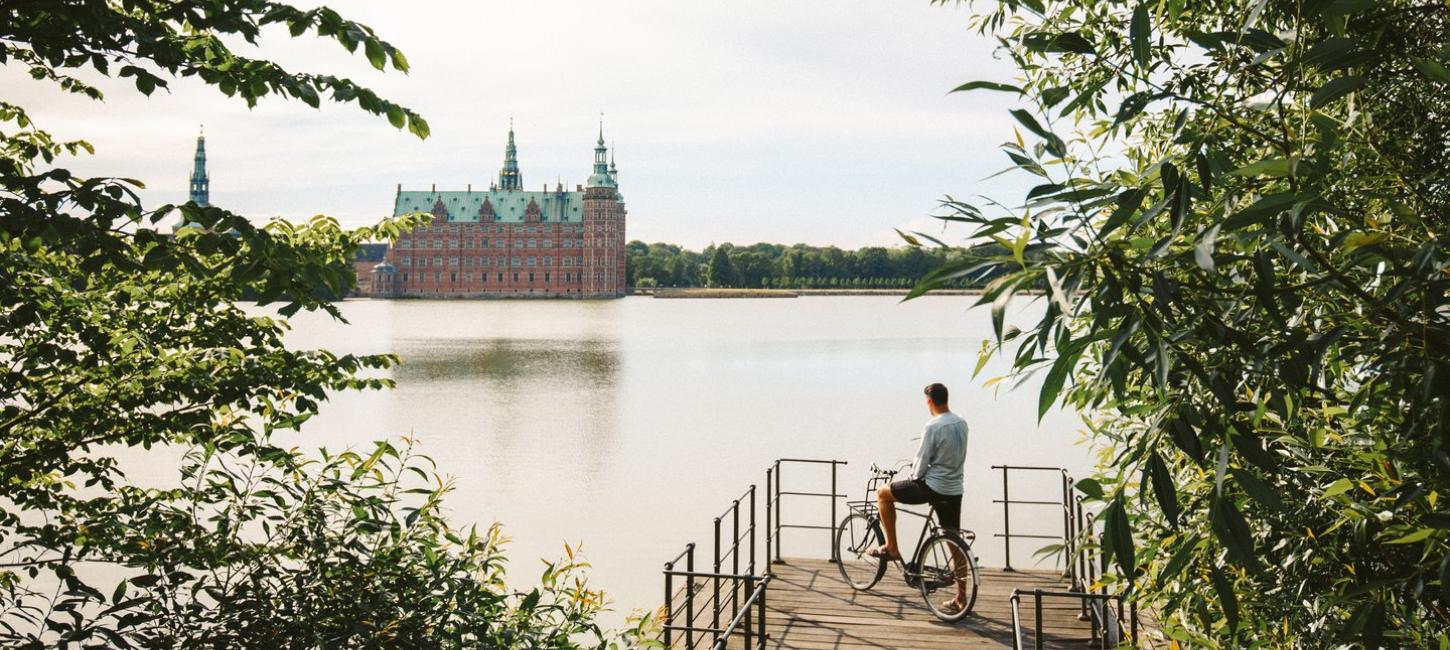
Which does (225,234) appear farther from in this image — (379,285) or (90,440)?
(379,285)

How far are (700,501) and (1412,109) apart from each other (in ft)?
53.7

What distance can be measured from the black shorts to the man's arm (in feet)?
0.21

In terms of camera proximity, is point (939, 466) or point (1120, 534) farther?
point (939, 466)

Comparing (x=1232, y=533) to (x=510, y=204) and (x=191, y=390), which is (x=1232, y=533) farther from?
(x=510, y=204)

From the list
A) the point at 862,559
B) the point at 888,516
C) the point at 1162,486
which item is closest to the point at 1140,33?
the point at 1162,486

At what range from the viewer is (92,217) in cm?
308

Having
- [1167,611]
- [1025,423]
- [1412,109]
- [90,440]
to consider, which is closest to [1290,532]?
[1167,611]

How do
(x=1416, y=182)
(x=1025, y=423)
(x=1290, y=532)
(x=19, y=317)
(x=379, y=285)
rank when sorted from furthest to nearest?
1. (x=379, y=285)
2. (x=1025, y=423)
3. (x=19, y=317)
4. (x=1290, y=532)
5. (x=1416, y=182)

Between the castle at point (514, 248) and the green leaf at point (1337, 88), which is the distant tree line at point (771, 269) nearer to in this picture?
the castle at point (514, 248)

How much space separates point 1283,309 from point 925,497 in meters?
4.99

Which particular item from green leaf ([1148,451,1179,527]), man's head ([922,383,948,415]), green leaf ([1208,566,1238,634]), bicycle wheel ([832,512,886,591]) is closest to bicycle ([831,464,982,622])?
bicycle wheel ([832,512,886,591])

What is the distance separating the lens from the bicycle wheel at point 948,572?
707 cm

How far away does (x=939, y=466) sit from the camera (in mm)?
6840

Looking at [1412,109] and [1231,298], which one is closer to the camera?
[1231,298]
